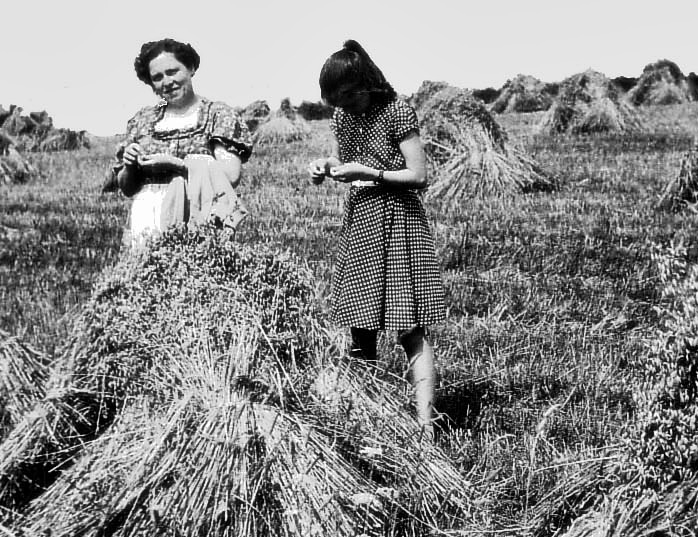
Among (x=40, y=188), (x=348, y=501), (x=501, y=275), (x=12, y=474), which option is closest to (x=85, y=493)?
(x=12, y=474)

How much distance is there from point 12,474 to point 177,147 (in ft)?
A: 5.70

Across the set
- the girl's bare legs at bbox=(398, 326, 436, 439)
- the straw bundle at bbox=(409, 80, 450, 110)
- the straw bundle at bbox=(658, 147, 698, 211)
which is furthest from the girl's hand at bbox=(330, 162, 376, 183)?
the straw bundle at bbox=(409, 80, 450, 110)

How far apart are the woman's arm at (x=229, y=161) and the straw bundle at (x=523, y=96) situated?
29089 millimetres

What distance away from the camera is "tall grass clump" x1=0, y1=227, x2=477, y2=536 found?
293 cm

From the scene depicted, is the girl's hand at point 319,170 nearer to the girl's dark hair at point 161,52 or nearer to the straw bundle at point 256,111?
the girl's dark hair at point 161,52

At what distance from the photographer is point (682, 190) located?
33.2 feet

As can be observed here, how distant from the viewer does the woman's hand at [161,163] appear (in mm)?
4188

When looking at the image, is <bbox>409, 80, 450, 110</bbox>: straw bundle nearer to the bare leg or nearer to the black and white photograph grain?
the black and white photograph grain

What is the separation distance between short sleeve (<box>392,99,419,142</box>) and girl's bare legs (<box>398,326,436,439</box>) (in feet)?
2.89

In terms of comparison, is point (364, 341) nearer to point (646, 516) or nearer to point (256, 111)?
point (646, 516)

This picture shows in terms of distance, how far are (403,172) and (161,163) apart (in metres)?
1.14

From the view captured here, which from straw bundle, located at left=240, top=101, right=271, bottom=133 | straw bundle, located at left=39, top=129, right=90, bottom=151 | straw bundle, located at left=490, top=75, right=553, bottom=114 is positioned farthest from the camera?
straw bundle, located at left=490, top=75, right=553, bottom=114

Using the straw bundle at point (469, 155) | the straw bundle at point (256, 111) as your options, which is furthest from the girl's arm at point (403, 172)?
the straw bundle at point (256, 111)

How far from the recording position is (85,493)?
2992 mm
